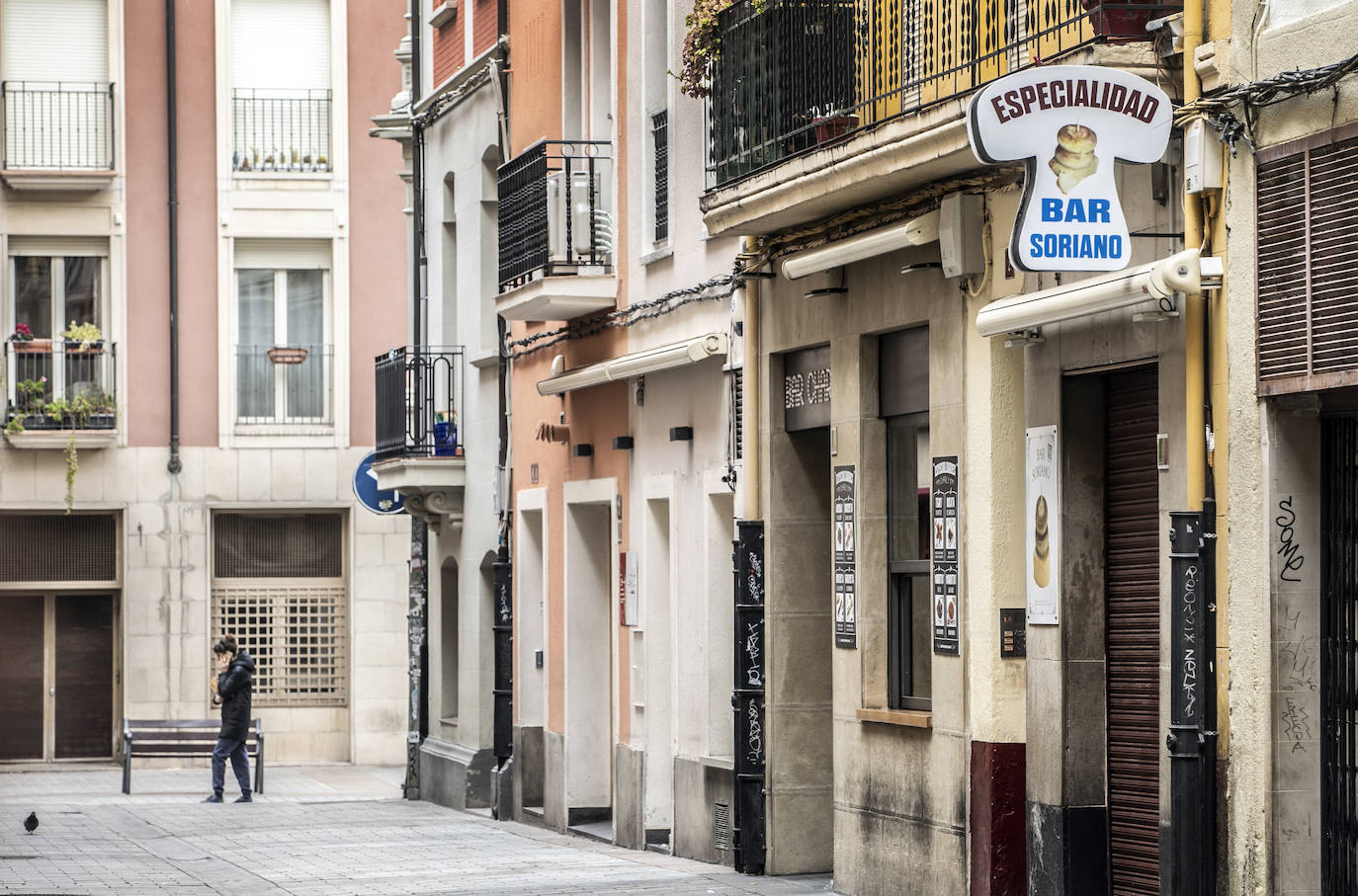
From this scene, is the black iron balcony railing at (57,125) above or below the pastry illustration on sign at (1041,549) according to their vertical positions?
above

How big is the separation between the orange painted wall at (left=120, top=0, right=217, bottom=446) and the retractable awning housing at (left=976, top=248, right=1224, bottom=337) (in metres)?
22.3

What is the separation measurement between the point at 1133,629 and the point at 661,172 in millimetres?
7821

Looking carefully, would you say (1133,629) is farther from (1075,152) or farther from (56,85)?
(56,85)

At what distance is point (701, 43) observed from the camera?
16641 mm

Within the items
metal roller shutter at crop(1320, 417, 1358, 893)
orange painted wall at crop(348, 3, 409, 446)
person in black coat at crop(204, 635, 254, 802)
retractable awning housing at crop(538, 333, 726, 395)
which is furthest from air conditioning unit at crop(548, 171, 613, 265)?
orange painted wall at crop(348, 3, 409, 446)

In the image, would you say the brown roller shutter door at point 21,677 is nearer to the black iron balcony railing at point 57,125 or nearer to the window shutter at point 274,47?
the black iron balcony railing at point 57,125

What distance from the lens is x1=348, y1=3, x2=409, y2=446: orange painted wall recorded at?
33.7 meters

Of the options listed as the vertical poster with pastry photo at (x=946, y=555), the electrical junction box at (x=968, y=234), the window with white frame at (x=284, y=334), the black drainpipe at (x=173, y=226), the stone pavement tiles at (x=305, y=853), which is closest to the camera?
the electrical junction box at (x=968, y=234)

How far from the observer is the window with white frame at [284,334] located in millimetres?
33594

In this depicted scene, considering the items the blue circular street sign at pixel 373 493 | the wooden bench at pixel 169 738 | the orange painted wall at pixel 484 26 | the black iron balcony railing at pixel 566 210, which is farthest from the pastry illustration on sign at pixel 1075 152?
the wooden bench at pixel 169 738

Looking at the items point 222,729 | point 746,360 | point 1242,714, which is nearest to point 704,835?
point 746,360

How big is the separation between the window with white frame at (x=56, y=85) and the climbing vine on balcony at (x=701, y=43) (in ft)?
58.8

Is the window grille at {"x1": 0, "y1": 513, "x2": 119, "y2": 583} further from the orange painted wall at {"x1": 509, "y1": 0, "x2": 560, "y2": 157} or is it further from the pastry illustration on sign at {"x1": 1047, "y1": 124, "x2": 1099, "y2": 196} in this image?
the pastry illustration on sign at {"x1": 1047, "y1": 124, "x2": 1099, "y2": 196}

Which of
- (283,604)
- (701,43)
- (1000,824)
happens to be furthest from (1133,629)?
(283,604)
